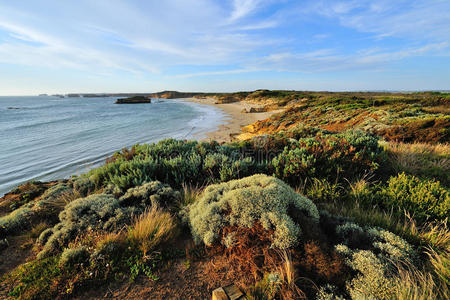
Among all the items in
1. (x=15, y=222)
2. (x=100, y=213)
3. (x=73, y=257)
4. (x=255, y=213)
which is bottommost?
(x=15, y=222)

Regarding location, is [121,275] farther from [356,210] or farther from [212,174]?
Answer: [356,210]

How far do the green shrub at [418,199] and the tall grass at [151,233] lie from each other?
407 cm

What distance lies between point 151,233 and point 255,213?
1664mm

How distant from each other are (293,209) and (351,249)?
0.85 metres

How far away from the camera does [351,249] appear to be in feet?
8.27

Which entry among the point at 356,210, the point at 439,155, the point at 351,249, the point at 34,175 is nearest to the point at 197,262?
the point at 351,249

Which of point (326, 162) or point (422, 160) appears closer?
point (326, 162)

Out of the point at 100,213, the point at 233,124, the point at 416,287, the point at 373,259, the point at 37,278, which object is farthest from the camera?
the point at 233,124

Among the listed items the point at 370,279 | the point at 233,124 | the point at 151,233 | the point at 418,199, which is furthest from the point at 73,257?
the point at 233,124

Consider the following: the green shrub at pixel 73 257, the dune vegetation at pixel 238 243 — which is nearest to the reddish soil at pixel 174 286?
the dune vegetation at pixel 238 243

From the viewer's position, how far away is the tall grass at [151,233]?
9.44 feet

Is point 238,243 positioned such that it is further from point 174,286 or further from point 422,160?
point 422,160

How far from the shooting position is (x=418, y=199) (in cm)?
382

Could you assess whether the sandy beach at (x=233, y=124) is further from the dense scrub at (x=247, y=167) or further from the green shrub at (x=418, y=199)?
the green shrub at (x=418, y=199)
